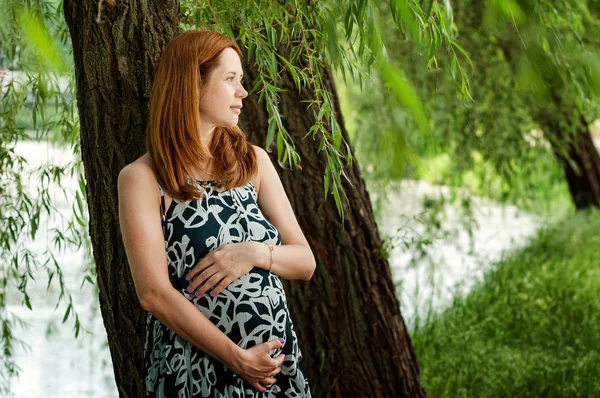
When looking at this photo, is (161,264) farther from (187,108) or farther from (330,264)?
(330,264)

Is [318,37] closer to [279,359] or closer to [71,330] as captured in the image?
[279,359]

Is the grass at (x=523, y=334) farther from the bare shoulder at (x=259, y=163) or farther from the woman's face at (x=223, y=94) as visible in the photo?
the woman's face at (x=223, y=94)

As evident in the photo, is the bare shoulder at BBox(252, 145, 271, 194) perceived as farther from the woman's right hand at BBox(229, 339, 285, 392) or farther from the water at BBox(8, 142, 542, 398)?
the water at BBox(8, 142, 542, 398)

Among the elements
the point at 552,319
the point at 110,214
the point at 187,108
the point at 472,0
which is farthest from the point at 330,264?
the point at 472,0

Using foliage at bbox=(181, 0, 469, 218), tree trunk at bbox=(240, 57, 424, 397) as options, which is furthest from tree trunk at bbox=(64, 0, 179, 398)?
tree trunk at bbox=(240, 57, 424, 397)

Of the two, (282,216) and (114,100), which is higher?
(114,100)

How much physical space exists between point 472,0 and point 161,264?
13.2ft

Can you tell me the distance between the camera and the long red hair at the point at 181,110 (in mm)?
1718

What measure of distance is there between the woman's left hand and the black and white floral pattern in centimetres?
3

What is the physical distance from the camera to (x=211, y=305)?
1.73 m

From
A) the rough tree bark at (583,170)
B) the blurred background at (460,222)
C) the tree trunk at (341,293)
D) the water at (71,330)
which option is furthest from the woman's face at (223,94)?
the rough tree bark at (583,170)

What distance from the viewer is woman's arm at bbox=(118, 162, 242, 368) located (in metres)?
1.65

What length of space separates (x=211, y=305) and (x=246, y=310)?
0.23ft

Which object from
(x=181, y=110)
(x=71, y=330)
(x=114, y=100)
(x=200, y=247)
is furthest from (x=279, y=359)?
(x=71, y=330)
